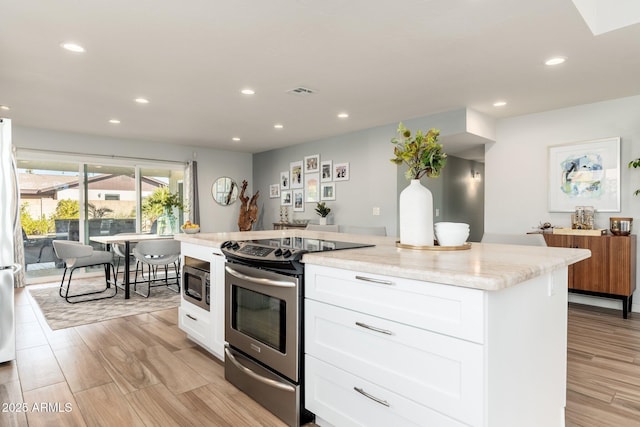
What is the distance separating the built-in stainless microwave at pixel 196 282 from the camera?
9.03 feet

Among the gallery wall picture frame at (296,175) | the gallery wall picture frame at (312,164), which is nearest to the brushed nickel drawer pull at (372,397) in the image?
the gallery wall picture frame at (312,164)

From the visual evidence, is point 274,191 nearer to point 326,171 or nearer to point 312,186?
point 312,186

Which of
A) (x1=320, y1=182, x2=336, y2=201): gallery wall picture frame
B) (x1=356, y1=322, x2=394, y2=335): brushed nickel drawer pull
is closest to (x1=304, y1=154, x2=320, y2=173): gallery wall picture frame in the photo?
(x1=320, y1=182, x2=336, y2=201): gallery wall picture frame

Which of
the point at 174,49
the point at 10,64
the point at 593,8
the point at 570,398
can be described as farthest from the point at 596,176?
the point at 10,64

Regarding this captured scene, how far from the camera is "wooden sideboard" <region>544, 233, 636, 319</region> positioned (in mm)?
3842

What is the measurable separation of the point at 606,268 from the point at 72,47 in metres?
5.44

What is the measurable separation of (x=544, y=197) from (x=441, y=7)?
342cm

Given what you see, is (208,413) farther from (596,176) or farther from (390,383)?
(596,176)

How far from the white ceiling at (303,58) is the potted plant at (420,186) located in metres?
0.90

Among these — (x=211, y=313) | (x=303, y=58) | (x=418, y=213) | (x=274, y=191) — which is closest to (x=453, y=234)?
(x=418, y=213)

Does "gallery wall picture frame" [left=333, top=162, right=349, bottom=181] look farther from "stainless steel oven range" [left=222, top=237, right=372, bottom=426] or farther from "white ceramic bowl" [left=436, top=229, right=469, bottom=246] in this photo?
"white ceramic bowl" [left=436, top=229, right=469, bottom=246]

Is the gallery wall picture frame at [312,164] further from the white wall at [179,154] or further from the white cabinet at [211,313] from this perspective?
the white cabinet at [211,313]

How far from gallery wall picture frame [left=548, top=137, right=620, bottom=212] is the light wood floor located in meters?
1.50

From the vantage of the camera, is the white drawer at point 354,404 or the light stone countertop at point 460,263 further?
the white drawer at point 354,404
